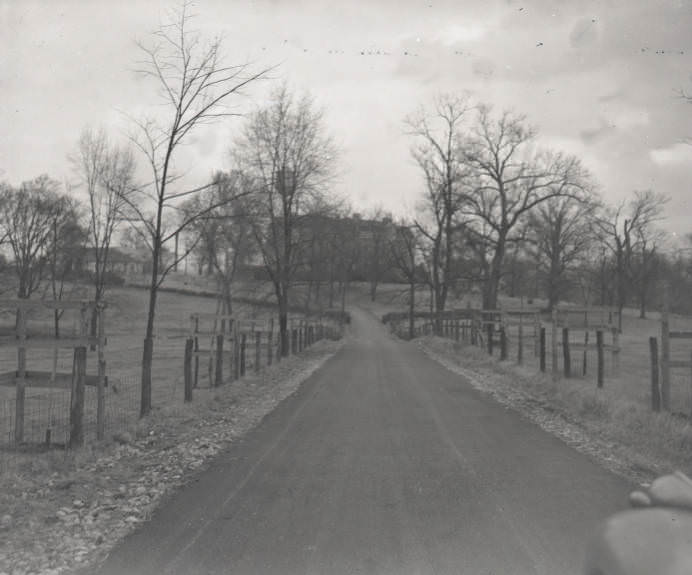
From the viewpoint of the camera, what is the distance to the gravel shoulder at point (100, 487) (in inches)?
189

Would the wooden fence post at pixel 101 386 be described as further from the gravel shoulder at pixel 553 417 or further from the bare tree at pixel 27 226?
the bare tree at pixel 27 226

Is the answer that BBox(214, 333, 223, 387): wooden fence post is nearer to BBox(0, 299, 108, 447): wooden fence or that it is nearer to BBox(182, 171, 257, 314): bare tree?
BBox(182, 171, 257, 314): bare tree

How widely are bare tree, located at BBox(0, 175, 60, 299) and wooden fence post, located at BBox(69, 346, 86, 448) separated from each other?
3466cm

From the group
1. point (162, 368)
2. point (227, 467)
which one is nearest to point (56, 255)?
point (162, 368)

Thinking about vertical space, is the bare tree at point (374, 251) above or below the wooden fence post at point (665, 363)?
above

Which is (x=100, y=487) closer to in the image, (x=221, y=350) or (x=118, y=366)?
(x=221, y=350)

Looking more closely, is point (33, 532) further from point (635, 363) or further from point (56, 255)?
point (56, 255)

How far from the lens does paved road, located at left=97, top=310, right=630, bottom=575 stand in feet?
14.6

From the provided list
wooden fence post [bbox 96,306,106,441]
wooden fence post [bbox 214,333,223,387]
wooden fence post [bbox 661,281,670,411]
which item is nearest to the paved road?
wooden fence post [bbox 96,306,106,441]

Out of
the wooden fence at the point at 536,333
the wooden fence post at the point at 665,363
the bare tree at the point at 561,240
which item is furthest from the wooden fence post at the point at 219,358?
the bare tree at the point at 561,240

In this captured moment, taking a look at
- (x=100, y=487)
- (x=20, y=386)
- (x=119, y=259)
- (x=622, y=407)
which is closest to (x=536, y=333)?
(x=622, y=407)

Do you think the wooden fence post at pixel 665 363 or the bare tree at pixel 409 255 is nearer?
the wooden fence post at pixel 665 363

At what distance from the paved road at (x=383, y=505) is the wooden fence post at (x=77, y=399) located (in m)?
2.04

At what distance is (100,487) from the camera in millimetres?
6555
